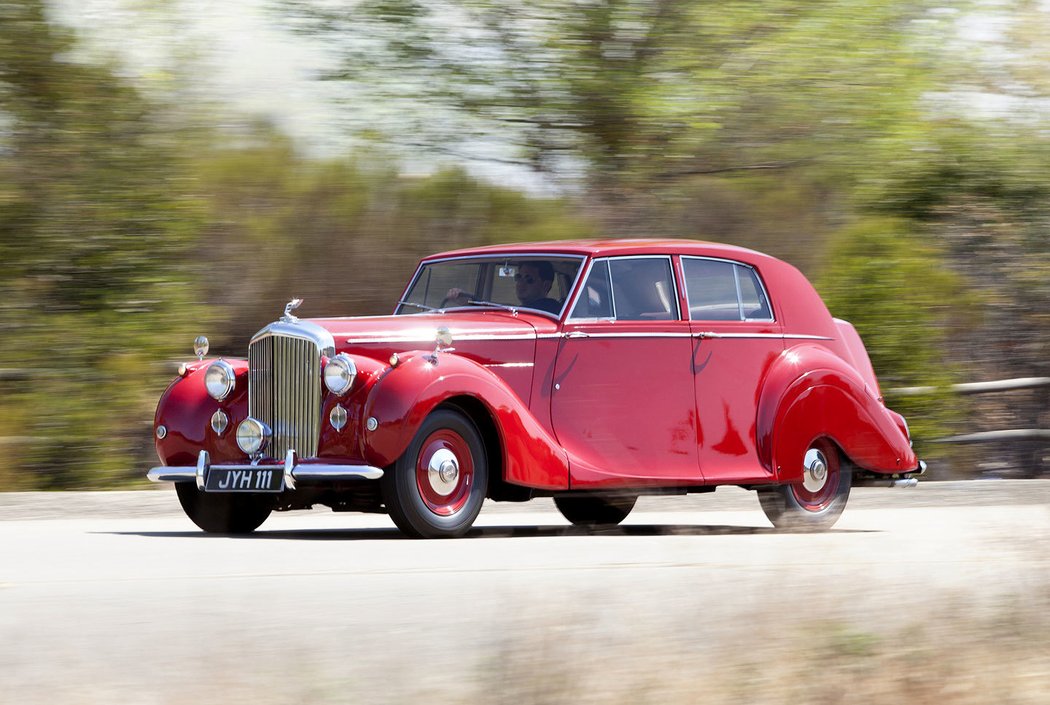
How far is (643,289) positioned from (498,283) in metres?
0.91

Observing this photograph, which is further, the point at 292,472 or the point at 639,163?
the point at 639,163

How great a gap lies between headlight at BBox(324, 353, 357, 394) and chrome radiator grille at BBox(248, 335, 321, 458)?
0.49ft

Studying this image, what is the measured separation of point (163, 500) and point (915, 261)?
814 cm

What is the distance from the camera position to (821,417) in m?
9.74

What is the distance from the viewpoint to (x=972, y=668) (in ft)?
14.4

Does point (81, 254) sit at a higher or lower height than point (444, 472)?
lower

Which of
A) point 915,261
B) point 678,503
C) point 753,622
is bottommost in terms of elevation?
point 678,503

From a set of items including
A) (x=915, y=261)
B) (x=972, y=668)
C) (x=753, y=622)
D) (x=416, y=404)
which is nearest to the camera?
(x=972, y=668)

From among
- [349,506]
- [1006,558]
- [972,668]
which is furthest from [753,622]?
[349,506]

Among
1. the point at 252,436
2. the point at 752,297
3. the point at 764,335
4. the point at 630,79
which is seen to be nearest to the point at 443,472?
the point at 252,436

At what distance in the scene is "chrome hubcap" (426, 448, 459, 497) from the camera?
8047 millimetres

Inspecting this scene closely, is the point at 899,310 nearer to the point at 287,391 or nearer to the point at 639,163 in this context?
the point at 639,163

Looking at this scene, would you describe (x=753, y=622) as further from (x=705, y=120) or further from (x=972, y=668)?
(x=705, y=120)

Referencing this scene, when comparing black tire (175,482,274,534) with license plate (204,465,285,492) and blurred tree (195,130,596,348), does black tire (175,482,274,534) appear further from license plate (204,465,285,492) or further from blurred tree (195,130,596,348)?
blurred tree (195,130,596,348)
